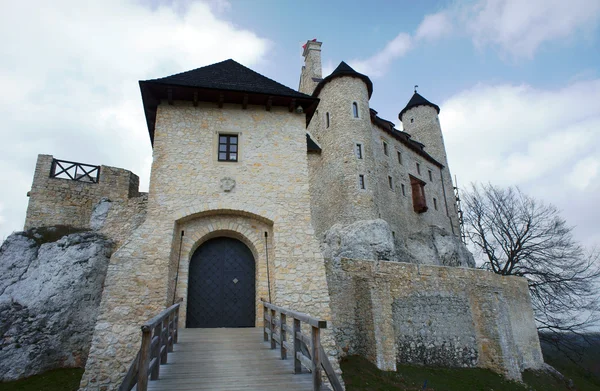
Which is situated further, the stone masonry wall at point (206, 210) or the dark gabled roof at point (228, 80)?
the dark gabled roof at point (228, 80)

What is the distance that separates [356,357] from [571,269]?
16.6 metres

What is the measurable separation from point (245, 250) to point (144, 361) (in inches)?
215

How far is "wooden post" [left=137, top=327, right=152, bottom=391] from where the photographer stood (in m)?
4.56

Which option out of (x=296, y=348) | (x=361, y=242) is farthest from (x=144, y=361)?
(x=361, y=242)

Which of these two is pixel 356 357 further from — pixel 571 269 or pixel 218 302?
pixel 571 269

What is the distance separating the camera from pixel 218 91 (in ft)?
33.0

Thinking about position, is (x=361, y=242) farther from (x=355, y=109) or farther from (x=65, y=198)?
(x=65, y=198)

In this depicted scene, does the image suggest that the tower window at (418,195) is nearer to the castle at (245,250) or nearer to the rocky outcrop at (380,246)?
the rocky outcrop at (380,246)

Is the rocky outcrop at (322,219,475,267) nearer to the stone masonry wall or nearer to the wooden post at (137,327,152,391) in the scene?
the stone masonry wall

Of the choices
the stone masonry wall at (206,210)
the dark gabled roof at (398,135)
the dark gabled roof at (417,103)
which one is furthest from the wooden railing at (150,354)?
the dark gabled roof at (417,103)

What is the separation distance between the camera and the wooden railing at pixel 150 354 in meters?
4.56

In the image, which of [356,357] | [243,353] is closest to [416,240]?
[356,357]

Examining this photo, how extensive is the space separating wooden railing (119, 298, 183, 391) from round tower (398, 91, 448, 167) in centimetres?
3444

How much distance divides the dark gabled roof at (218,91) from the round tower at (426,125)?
28.5 metres
